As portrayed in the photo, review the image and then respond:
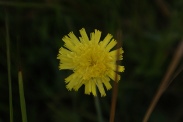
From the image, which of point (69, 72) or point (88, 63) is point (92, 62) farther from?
point (69, 72)

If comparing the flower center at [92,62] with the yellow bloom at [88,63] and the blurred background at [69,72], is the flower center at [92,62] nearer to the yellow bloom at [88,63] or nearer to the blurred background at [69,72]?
the yellow bloom at [88,63]

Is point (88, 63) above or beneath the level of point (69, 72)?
beneath

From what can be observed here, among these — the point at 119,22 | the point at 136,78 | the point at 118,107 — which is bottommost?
the point at 118,107

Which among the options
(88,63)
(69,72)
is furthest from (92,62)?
(69,72)

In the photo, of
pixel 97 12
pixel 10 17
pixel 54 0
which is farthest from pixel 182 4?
pixel 10 17

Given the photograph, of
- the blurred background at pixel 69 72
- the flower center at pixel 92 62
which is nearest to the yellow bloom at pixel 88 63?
the flower center at pixel 92 62

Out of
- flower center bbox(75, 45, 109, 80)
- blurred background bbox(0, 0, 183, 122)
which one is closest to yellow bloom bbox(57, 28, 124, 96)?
flower center bbox(75, 45, 109, 80)

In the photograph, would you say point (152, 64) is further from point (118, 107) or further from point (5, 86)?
point (5, 86)
